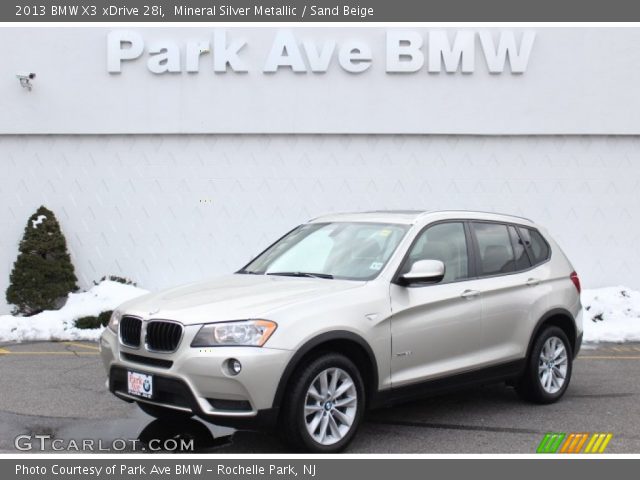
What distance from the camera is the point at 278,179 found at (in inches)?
534

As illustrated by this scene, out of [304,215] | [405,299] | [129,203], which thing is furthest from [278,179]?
[405,299]

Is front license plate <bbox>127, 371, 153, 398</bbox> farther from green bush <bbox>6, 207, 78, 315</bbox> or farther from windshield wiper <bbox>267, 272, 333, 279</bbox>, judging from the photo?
green bush <bbox>6, 207, 78, 315</bbox>

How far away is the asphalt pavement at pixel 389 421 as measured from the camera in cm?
581

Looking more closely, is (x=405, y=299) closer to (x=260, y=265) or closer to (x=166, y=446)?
(x=260, y=265)

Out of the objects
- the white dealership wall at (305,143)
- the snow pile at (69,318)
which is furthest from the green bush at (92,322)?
the white dealership wall at (305,143)

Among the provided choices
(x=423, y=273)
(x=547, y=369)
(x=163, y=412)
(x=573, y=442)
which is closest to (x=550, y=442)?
(x=573, y=442)

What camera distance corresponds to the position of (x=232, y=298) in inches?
219

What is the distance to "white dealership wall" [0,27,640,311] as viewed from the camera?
13414 mm

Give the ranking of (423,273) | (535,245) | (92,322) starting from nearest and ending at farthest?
(423,273) → (535,245) → (92,322)

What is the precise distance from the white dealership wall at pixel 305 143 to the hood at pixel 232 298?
7.33 meters

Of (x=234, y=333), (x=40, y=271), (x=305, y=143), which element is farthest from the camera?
(x=305, y=143)

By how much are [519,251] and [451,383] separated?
67.2 inches

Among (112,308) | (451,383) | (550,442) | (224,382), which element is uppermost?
(224,382)

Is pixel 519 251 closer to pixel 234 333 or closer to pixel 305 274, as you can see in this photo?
pixel 305 274
